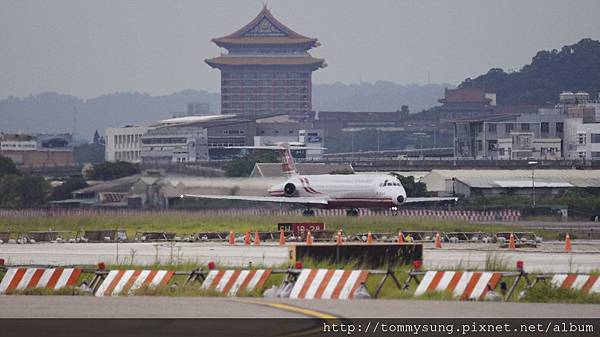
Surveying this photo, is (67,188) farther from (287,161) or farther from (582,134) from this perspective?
(582,134)

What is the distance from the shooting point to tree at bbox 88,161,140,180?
114819 millimetres

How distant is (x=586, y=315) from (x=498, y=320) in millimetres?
2762

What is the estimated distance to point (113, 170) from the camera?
120m

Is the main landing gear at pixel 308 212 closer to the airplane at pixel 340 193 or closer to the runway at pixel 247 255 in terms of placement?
the airplane at pixel 340 193

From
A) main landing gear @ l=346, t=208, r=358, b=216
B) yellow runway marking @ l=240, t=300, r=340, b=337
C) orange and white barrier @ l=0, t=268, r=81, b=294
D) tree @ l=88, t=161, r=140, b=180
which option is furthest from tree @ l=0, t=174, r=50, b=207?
yellow runway marking @ l=240, t=300, r=340, b=337

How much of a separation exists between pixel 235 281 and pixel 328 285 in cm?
282

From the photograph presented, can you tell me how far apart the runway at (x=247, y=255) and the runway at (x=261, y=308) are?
1128 centimetres

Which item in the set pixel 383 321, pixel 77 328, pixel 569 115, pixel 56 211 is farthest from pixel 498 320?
pixel 569 115

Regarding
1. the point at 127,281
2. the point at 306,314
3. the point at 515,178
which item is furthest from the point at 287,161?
the point at 306,314

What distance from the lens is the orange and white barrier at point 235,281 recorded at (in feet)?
121

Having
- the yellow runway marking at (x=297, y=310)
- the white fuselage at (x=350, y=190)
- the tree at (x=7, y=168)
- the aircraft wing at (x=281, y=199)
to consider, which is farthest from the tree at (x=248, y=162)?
the yellow runway marking at (x=297, y=310)

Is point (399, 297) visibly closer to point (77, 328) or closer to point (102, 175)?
point (77, 328)

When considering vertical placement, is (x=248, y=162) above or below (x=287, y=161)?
below

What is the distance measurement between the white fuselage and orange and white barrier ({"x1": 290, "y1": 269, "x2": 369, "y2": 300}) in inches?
2370
